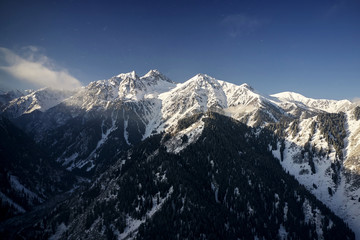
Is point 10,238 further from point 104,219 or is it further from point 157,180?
point 157,180

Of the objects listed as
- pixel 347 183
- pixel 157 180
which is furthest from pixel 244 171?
pixel 347 183

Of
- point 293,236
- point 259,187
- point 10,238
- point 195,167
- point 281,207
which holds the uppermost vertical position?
point 195,167

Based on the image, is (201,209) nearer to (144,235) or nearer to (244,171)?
(144,235)

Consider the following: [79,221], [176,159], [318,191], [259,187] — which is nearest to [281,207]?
[259,187]

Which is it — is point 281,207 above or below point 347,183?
below

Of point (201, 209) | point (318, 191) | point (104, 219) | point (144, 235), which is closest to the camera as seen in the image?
point (144, 235)

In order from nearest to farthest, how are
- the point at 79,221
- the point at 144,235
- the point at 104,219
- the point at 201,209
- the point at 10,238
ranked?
the point at 144,235 < the point at 201,209 < the point at 104,219 < the point at 79,221 < the point at 10,238

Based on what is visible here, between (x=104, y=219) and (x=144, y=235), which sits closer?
(x=144, y=235)
